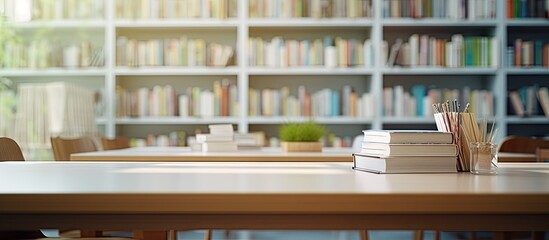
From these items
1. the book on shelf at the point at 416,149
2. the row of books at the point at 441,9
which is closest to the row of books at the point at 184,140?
the row of books at the point at 441,9

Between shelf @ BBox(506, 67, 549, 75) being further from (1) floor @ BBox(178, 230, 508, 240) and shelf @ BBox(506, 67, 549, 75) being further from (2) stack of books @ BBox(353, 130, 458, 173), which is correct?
(2) stack of books @ BBox(353, 130, 458, 173)

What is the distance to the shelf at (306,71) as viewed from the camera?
5.86 metres

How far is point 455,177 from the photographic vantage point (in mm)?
1631

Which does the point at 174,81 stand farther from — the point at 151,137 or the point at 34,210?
the point at 34,210

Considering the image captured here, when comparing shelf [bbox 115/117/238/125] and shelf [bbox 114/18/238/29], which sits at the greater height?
shelf [bbox 114/18/238/29]

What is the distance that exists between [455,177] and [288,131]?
2.09m

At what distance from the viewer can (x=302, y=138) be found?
368cm

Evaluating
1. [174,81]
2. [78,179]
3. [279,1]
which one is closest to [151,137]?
[174,81]

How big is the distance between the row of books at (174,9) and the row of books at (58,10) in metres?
0.27

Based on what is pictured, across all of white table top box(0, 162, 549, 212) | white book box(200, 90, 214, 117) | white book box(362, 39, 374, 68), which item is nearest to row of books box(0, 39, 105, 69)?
white book box(200, 90, 214, 117)

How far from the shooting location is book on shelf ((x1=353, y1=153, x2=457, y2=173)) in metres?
1.74

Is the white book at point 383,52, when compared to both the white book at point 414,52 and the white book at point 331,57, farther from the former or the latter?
the white book at point 331,57

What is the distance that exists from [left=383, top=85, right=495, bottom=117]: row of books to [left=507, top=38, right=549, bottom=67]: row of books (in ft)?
1.10

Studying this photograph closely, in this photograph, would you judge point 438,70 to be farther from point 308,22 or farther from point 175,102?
point 175,102
